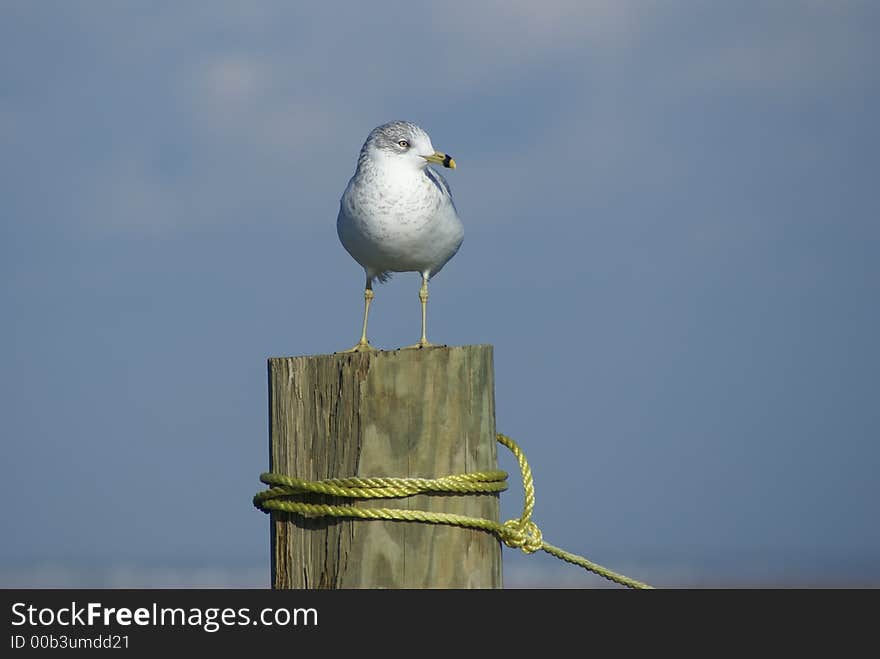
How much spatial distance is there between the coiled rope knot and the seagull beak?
88.8 inches

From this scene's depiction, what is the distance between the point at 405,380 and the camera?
409 centimetres

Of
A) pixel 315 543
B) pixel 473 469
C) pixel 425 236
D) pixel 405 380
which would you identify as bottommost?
pixel 315 543

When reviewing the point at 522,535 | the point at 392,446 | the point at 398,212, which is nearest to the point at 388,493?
the point at 392,446

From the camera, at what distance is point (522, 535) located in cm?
457

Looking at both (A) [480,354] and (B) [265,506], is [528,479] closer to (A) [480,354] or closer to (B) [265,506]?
(A) [480,354]

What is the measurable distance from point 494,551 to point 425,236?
1.91 m

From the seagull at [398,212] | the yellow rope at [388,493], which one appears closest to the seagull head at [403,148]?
the seagull at [398,212]

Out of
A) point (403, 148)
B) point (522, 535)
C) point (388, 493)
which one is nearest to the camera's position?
point (388, 493)

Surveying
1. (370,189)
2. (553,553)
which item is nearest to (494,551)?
(553,553)

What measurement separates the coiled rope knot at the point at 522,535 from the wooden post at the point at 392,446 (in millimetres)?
200

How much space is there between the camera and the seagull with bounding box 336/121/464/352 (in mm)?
5562

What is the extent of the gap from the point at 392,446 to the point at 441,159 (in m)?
2.36

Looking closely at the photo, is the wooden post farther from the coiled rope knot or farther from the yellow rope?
the coiled rope knot

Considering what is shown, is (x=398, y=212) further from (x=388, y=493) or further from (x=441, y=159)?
(x=388, y=493)
